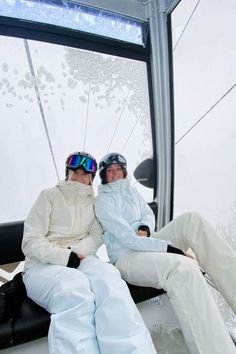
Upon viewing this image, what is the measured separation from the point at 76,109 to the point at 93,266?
5.28ft

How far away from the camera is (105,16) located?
7.98 feet

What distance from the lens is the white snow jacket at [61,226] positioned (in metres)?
1.49

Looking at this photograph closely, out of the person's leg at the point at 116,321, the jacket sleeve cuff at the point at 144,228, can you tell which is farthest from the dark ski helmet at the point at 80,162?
the person's leg at the point at 116,321

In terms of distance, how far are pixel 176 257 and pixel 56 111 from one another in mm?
1749

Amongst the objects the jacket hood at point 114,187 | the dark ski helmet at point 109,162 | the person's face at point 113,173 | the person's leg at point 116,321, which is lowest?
the person's leg at point 116,321

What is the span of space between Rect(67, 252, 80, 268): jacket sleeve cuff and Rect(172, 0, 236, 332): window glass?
4.63 ft

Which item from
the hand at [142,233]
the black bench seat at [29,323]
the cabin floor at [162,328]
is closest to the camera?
the black bench seat at [29,323]

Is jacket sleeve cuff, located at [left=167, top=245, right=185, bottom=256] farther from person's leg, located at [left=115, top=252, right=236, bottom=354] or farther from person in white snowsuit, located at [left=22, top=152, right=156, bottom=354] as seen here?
person in white snowsuit, located at [left=22, top=152, right=156, bottom=354]

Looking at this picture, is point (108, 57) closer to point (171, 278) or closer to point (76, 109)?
point (76, 109)

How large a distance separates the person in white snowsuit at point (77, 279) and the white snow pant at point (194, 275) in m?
0.20

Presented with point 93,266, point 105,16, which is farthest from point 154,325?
point 105,16

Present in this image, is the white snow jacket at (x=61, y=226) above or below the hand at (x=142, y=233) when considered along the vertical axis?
above

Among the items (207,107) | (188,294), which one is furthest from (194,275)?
(207,107)

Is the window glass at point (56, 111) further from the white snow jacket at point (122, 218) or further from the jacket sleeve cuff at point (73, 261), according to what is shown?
the jacket sleeve cuff at point (73, 261)
